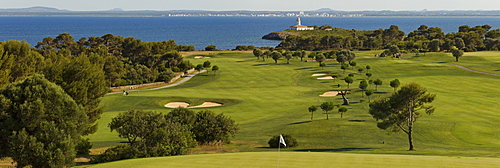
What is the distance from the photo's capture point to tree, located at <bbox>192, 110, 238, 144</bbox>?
3566cm

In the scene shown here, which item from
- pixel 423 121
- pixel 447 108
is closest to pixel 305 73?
pixel 447 108

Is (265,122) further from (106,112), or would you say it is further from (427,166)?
(427,166)

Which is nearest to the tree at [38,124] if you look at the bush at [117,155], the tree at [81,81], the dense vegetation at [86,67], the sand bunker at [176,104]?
the dense vegetation at [86,67]

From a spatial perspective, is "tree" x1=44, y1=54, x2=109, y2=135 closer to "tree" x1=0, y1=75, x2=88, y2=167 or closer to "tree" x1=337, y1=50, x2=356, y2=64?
"tree" x1=0, y1=75, x2=88, y2=167

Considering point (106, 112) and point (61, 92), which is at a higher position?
point (61, 92)

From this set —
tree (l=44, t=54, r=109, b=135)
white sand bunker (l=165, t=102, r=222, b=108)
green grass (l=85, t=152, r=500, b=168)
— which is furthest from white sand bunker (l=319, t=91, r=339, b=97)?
green grass (l=85, t=152, r=500, b=168)

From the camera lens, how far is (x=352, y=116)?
46.4 meters

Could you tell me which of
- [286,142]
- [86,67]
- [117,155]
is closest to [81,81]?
[86,67]

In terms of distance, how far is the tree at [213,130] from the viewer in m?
35.7

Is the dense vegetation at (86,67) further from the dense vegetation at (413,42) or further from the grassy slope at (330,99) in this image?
the dense vegetation at (413,42)

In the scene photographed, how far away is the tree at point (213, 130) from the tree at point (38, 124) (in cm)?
1086

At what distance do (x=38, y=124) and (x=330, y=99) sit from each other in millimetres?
41777

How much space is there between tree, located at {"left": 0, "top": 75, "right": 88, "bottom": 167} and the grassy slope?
9034 millimetres

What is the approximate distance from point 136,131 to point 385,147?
1688cm
